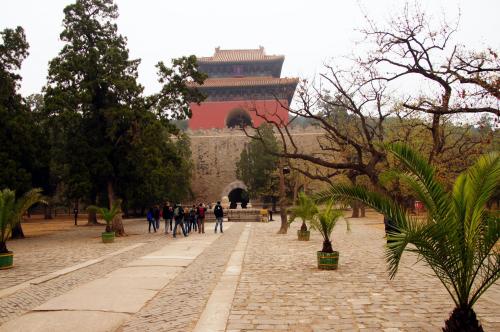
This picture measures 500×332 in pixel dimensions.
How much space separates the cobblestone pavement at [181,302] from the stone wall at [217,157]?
31320mm

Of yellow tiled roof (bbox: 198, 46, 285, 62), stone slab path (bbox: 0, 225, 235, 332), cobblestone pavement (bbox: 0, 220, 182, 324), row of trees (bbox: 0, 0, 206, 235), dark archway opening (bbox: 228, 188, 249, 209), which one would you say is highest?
yellow tiled roof (bbox: 198, 46, 285, 62)

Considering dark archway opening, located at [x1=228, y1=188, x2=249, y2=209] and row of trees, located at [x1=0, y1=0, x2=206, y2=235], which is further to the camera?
dark archway opening, located at [x1=228, y1=188, x2=249, y2=209]

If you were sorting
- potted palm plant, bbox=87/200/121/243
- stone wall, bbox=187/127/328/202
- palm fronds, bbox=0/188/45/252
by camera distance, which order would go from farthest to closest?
stone wall, bbox=187/127/328/202 → potted palm plant, bbox=87/200/121/243 → palm fronds, bbox=0/188/45/252

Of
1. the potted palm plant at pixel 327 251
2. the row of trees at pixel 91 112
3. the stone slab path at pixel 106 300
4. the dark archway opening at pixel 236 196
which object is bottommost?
the stone slab path at pixel 106 300

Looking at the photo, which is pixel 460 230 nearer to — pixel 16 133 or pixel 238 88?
pixel 16 133

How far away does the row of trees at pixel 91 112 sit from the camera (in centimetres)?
1585

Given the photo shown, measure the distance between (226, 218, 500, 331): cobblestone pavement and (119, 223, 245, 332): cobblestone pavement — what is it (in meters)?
0.47

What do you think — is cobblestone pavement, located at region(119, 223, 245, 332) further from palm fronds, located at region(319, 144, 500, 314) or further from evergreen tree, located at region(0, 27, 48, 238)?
evergreen tree, located at region(0, 27, 48, 238)

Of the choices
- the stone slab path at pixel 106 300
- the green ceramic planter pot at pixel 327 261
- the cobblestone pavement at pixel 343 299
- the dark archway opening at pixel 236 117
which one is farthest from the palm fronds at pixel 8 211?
the dark archway opening at pixel 236 117

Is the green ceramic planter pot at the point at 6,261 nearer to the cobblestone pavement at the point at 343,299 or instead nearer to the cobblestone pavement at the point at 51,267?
the cobblestone pavement at the point at 51,267

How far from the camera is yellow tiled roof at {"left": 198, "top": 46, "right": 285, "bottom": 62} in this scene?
130 feet

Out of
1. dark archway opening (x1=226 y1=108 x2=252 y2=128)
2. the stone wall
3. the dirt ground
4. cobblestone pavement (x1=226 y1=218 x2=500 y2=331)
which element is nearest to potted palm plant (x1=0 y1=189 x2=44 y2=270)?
cobblestone pavement (x1=226 y1=218 x2=500 y2=331)

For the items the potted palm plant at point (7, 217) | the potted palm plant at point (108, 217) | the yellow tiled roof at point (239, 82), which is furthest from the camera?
the yellow tiled roof at point (239, 82)

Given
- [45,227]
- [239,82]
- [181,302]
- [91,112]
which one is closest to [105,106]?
[91,112]
